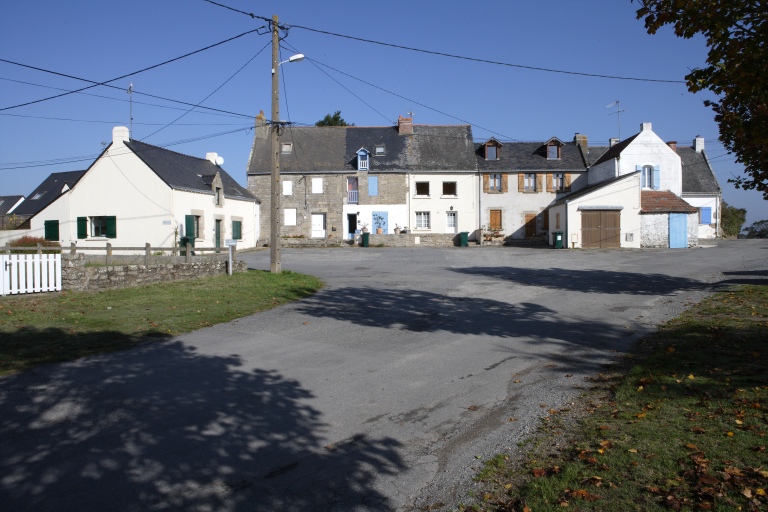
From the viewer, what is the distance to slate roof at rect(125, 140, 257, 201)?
1148 inches

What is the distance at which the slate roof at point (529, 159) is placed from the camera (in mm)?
42312

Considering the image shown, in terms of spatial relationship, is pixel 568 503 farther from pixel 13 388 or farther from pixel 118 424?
pixel 13 388

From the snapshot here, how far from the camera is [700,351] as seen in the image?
823 centimetres

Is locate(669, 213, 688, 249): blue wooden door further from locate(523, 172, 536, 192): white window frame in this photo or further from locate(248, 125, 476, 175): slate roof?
locate(248, 125, 476, 175): slate roof

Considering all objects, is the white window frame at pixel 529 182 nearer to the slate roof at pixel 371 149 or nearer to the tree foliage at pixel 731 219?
the slate roof at pixel 371 149

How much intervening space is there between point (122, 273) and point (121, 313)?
3.96m

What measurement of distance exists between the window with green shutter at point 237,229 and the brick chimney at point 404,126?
1546cm

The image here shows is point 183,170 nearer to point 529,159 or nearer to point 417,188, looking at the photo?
point 417,188

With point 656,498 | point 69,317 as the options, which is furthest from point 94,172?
point 656,498

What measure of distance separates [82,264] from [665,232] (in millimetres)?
32160

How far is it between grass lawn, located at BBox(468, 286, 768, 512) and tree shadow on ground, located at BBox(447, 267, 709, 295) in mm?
8828

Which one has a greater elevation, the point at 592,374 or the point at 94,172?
the point at 94,172

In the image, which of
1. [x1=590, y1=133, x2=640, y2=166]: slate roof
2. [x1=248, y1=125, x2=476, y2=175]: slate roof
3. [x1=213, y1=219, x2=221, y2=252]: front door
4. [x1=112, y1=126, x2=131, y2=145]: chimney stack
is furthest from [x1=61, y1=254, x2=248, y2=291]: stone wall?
[x1=590, y1=133, x2=640, y2=166]: slate roof

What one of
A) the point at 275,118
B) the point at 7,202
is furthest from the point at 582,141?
the point at 7,202
